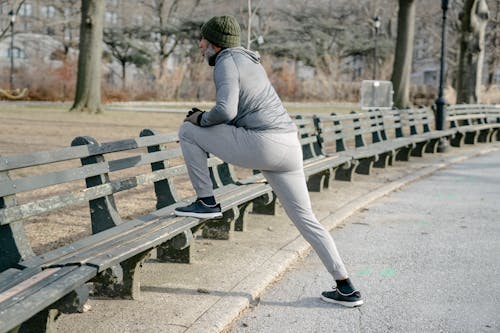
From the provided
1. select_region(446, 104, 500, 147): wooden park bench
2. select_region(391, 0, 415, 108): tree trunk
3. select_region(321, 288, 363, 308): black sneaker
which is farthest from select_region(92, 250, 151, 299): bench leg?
select_region(391, 0, 415, 108): tree trunk

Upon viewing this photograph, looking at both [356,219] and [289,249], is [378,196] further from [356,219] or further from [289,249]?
[289,249]

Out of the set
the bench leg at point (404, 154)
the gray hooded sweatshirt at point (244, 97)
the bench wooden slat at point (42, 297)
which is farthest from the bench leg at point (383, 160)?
the bench wooden slat at point (42, 297)

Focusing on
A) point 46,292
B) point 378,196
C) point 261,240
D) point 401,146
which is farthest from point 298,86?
point 46,292

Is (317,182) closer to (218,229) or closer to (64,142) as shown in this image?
(218,229)

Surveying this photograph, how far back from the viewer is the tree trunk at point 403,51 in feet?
82.6

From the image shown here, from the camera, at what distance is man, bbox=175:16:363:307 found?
4586 millimetres

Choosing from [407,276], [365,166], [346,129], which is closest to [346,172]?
[365,166]

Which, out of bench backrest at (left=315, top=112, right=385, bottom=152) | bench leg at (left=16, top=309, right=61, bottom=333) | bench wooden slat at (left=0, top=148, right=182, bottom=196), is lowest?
bench leg at (left=16, top=309, right=61, bottom=333)

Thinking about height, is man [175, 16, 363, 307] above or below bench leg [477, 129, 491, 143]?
above

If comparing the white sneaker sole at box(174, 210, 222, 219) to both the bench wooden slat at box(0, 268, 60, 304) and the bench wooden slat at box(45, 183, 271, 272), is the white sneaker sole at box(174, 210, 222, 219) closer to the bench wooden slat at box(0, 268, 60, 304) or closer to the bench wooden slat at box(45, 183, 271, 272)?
the bench wooden slat at box(45, 183, 271, 272)

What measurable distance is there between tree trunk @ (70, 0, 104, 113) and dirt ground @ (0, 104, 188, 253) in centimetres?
74

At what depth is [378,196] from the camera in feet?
31.6

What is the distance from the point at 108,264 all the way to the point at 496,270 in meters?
3.24

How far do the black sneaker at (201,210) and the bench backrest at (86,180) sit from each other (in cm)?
39
